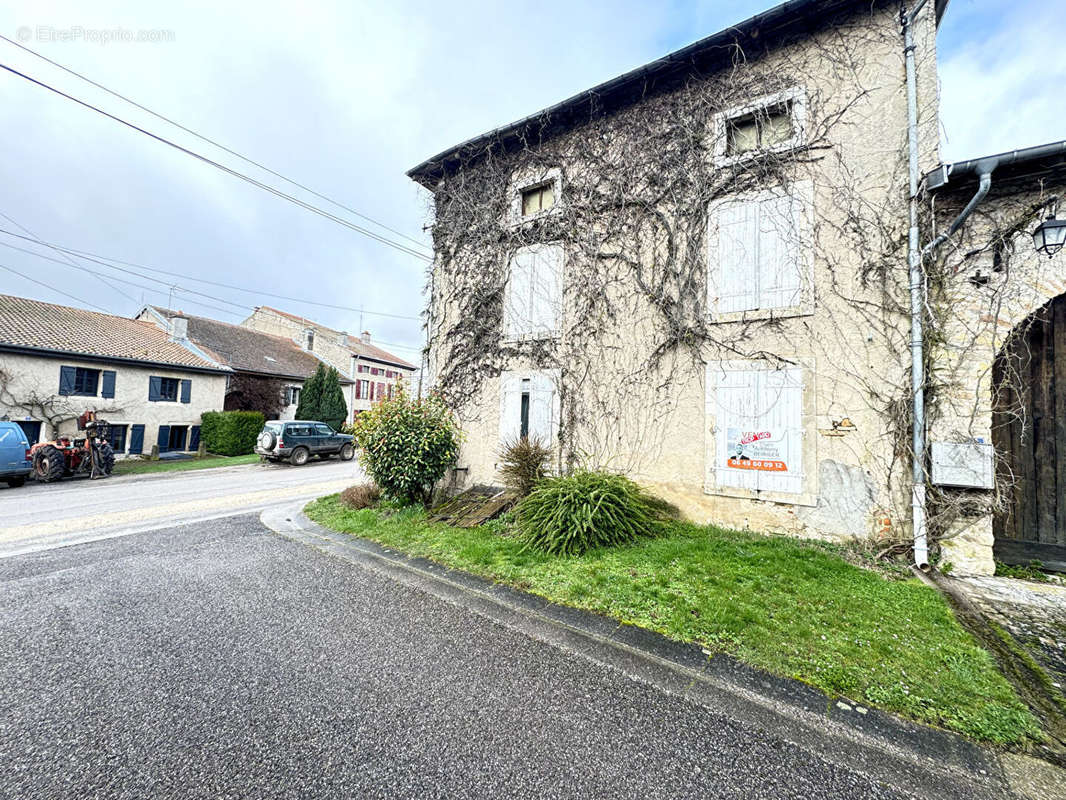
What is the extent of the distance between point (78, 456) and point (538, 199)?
15126mm

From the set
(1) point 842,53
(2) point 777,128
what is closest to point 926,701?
(2) point 777,128

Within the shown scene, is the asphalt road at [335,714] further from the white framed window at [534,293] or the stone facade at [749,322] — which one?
the white framed window at [534,293]

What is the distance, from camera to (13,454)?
399 inches

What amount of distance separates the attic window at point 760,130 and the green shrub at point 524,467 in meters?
4.88

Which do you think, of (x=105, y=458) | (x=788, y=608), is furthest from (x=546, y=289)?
(x=105, y=458)

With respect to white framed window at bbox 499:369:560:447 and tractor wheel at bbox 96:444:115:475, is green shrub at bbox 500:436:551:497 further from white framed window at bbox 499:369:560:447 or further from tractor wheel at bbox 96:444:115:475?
tractor wheel at bbox 96:444:115:475

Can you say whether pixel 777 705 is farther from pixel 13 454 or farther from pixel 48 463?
pixel 48 463

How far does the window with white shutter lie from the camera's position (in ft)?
16.2

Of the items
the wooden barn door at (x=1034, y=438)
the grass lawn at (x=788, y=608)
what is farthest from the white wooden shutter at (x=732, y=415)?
the wooden barn door at (x=1034, y=438)

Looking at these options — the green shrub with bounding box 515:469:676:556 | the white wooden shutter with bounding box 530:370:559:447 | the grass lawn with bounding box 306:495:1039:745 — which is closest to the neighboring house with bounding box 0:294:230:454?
the grass lawn with bounding box 306:495:1039:745

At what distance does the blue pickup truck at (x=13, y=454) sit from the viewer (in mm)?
9992

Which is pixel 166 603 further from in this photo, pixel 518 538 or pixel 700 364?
pixel 700 364

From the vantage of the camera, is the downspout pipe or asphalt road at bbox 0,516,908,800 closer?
asphalt road at bbox 0,516,908,800

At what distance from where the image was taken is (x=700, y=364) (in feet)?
18.2
